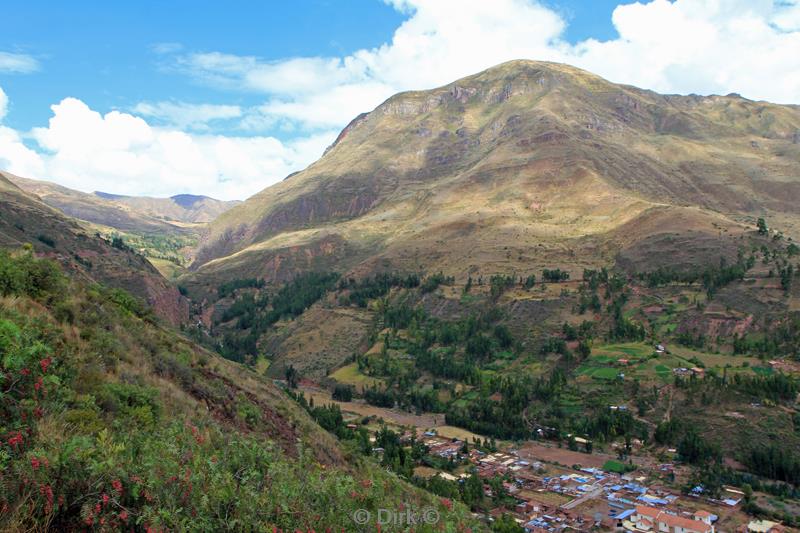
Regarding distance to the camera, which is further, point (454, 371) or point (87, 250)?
point (87, 250)

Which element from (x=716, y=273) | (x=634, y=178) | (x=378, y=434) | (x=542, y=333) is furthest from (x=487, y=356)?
(x=634, y=178)

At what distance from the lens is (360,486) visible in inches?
424

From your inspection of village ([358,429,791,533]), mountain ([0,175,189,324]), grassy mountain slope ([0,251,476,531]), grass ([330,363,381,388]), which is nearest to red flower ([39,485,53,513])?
grassy mountain slope ([0,251,476,531])

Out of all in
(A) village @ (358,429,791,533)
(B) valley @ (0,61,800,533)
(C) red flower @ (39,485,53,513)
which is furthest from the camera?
(A) village @ (358,429,791,533)

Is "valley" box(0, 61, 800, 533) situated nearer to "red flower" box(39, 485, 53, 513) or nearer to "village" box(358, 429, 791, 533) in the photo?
"red flower" box(39, 485, 53, 513)

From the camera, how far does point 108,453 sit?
7.36 metres

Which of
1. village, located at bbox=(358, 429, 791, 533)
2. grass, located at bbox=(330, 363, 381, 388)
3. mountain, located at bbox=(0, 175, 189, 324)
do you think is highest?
mountain, located at bbox=(0, 175, 189, 324)

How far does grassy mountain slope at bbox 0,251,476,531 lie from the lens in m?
6.43

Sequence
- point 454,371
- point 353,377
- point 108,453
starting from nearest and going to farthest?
point 108,453 → point 454,371 → point 353,377

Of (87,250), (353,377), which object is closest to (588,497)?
(353,377)

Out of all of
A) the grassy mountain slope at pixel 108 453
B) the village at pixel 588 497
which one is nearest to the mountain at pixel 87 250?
the village at pixel 588 497

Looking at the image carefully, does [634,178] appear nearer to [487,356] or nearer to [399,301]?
[399,301]

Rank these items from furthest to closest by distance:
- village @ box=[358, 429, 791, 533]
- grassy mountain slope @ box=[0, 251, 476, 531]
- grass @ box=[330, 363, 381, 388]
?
grass @ box=[330, 363, 381, 388] < village @ box=[358, 429, 791, 533] < grassy mountain slope @ box=[0, 251, 476, 531]

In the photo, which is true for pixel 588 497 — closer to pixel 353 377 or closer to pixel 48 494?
pixel 48 494
